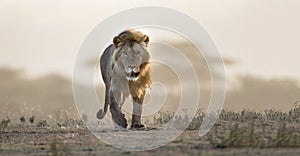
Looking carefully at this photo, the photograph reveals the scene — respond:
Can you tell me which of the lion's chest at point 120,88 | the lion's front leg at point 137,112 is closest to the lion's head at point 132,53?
the lion's chest at point 120,88

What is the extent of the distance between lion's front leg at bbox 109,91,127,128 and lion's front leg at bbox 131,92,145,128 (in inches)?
6.6

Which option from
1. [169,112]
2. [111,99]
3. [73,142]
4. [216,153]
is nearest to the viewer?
[216,153]

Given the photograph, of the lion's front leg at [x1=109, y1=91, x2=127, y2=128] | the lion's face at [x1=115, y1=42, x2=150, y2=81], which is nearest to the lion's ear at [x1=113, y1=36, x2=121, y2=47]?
the lion's face at [x1=115, y1=42, x2=150, y2=81]

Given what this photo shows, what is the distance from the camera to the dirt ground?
1184 centimetres

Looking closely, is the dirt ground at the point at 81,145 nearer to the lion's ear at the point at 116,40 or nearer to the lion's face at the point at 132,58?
the lion's face at the point at 132,58

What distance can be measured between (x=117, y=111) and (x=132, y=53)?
1306 mm

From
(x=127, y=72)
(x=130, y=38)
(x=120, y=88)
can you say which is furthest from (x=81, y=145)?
(x=130, y=38)

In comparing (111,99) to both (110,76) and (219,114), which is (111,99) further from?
(219,114)

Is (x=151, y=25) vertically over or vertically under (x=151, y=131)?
over

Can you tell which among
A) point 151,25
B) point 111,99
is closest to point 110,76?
point 111,99

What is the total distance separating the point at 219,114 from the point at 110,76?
6.82ft

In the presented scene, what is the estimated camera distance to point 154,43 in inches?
607

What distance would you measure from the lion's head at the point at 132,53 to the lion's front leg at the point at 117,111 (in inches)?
25.7

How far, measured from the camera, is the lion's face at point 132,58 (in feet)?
49.6
